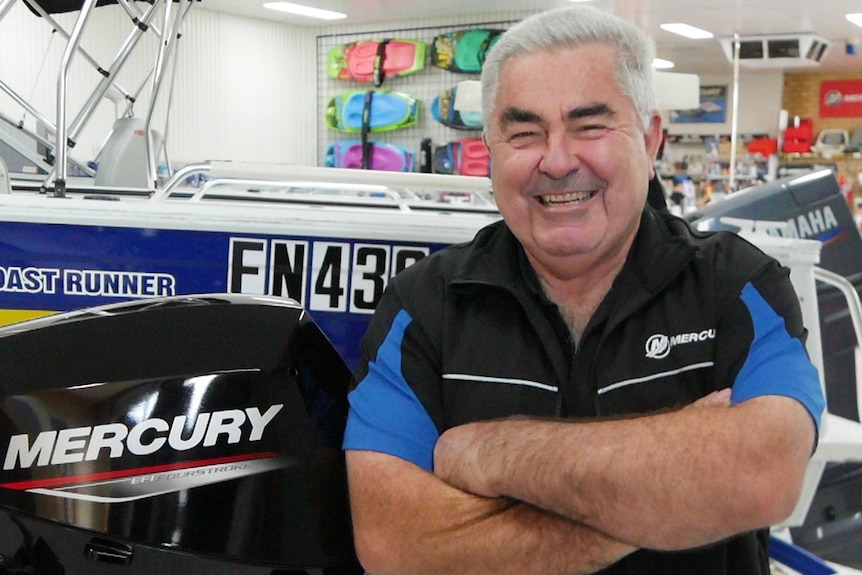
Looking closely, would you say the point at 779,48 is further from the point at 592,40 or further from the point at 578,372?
the point at 578,372

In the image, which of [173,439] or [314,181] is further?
[314,181]

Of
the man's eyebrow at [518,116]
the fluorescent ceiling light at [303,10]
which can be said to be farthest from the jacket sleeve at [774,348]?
the fluorescent ceiling light at [303,10]

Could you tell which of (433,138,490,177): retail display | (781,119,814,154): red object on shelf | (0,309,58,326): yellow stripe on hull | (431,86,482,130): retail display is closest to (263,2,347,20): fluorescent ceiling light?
(431,86,482,130): retail display

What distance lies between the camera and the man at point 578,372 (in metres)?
1.03

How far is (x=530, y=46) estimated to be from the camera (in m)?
1.25

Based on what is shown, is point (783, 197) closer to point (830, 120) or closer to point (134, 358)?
point (134, 358)

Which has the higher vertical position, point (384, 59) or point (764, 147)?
point (384, 59)

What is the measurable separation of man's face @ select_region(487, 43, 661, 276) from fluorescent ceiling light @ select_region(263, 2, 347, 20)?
29.2 ft

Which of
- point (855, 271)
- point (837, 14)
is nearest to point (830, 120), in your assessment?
point (837, 14)

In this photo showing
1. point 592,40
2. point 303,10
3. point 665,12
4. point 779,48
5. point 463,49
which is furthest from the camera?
point 779,48

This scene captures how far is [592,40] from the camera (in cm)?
124

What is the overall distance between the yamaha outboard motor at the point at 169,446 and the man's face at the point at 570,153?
1.19 feet

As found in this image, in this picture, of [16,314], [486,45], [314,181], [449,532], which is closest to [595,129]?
[449,532]

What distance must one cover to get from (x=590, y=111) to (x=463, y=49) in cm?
806
